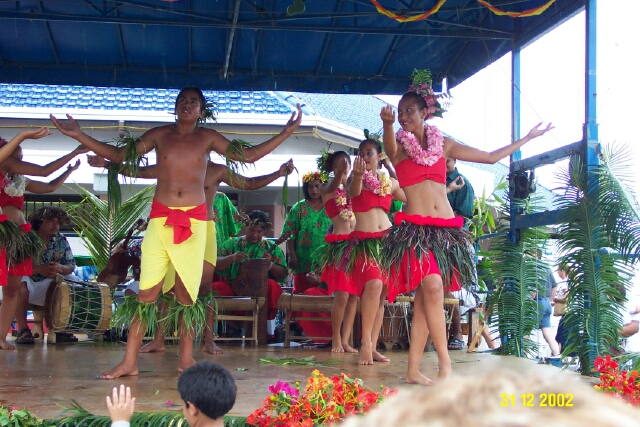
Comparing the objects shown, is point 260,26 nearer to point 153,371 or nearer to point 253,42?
point 253,42

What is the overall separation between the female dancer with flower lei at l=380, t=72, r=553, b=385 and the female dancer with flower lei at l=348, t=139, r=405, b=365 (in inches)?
42.9

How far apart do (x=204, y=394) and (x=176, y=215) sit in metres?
1.83

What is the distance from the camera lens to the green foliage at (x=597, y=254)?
4.43 m

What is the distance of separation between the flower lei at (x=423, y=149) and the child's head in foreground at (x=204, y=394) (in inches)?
82.3

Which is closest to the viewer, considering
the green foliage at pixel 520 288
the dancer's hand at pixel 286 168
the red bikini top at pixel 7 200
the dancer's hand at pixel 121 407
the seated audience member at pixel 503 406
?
the seated audience member at pixel 503 406

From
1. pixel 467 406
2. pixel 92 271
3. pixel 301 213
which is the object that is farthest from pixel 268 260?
pixel 467 406

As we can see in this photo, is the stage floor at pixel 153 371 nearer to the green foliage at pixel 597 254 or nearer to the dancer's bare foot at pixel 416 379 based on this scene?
the dancer's bare foot at pixel 416 379

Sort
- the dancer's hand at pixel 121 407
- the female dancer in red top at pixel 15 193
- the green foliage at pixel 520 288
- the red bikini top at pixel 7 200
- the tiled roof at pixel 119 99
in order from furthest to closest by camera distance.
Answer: the tiled roof at pixel 119 99
the red bikini top at pixel 7 200
the green foliage at pixel 520 288
the female dancer in red top at pixel 15 193
the dancer's hand at pixel 121 407

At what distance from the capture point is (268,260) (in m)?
7.06

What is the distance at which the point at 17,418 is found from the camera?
291cm

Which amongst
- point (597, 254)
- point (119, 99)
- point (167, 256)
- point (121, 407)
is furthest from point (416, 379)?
point (119, 99)

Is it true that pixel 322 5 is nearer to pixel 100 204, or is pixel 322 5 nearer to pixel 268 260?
pixel 268 260

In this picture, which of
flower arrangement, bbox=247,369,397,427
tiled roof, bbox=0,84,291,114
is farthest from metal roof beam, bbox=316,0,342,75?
flower arrangement, bbox=247,369,397,427
